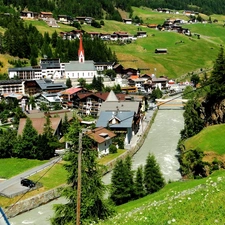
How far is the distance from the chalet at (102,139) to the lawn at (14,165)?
5.42m

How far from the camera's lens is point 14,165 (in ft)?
101

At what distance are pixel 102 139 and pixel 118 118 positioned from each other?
18.9ft

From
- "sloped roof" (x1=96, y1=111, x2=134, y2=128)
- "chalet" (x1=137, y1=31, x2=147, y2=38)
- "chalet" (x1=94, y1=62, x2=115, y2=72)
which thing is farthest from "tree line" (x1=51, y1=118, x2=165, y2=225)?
"chalet" (x1=137, y1=31, x2=147, y2=38)

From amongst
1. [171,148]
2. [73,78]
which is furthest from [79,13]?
[171,148]

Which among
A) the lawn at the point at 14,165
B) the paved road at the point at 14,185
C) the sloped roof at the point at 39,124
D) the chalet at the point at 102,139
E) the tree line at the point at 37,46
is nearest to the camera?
the paved road at the point at 14,185

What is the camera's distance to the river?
22391 mm

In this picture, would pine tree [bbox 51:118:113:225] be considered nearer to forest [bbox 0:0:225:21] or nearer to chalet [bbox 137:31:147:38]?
forest [bbox 0:0:225:21]

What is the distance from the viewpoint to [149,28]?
145000mm

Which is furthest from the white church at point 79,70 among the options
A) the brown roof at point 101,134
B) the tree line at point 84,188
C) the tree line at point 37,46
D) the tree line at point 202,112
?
the tree line at point 84,188

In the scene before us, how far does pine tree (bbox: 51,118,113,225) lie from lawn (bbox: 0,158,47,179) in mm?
16134

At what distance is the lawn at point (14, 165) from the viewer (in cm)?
2873

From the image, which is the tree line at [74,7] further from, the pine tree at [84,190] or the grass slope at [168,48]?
the pine tree at [84,190]

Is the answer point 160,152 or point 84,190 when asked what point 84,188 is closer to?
point 84,190

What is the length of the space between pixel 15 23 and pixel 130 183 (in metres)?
76.4
